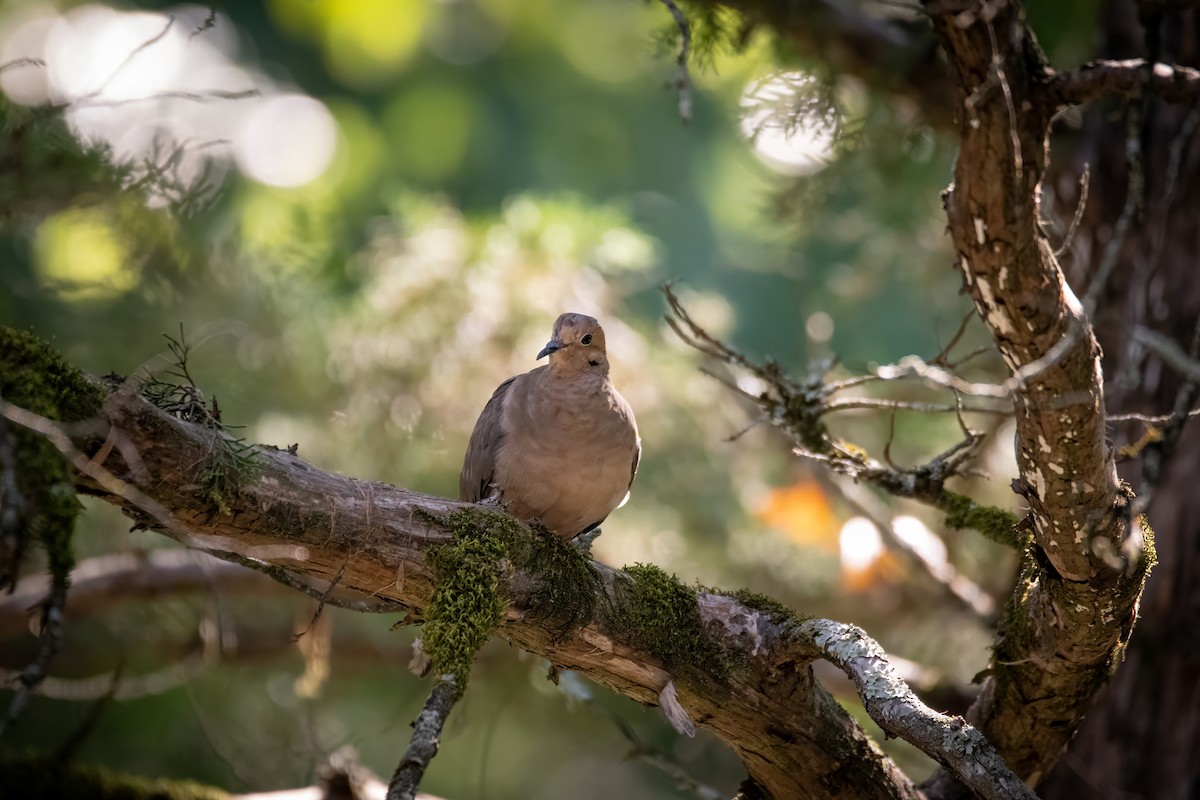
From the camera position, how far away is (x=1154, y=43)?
9.54 feet

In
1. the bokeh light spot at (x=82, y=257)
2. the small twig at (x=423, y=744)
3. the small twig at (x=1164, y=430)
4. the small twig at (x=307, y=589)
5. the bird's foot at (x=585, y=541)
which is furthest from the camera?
the bokeh light spot at (x=82, y=257)

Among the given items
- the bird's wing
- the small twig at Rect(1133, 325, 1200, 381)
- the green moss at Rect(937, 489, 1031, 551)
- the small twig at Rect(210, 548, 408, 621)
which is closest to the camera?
the small twig at Rect(1133, 325, 1200, 381)

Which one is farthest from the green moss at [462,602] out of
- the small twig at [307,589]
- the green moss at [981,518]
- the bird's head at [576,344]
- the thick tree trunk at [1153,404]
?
the thick tree trunk at [1153,404]

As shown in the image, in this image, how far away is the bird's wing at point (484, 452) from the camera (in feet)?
11.7

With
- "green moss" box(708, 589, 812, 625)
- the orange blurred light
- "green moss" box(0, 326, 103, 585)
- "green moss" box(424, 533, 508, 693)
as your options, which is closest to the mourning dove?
"green moss" box(708, 589, 812, 625)

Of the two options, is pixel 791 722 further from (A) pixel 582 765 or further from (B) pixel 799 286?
(A) pixel 582 765

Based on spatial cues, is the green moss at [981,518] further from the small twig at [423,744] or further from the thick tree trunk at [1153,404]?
the small twig at [423,744]

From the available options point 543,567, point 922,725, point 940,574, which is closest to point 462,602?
point 543,567

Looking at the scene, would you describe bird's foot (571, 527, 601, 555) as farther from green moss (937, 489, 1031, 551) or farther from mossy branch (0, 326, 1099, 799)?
green moss (937, 489, 1031, 551)

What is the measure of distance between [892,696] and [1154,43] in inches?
75.1

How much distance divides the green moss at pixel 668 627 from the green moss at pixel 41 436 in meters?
1.41

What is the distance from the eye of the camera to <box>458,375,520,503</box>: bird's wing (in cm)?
357

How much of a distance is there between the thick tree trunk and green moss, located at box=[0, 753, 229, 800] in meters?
3.10

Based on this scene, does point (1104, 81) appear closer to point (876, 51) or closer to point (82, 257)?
point (876, 51)
